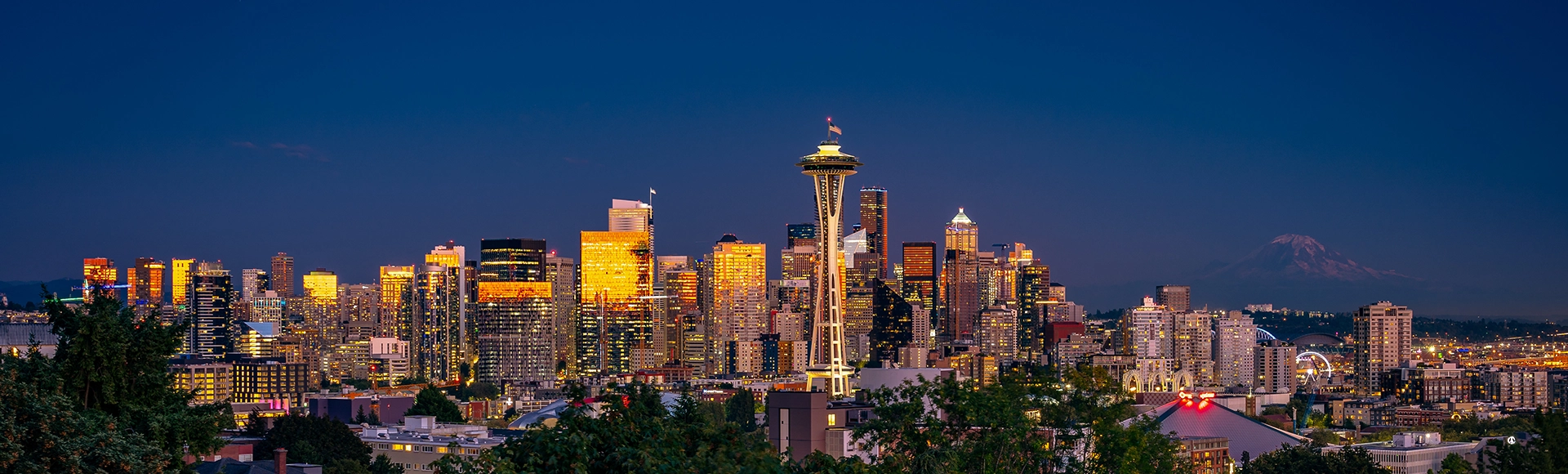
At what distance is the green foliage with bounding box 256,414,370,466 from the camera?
6794 centimetres

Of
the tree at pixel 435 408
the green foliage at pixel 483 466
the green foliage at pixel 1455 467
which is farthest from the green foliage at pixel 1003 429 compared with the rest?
the tree at pixel 435 408

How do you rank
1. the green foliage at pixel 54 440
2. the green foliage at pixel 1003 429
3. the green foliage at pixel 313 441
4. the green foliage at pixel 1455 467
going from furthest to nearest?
the green foliage at pixel 313 441, the green foliage at pixel 1455 467, the green foliage at pixel 1003 429, the green foliage at pixel 54 440

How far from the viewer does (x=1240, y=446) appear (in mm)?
96500

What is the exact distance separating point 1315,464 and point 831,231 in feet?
267

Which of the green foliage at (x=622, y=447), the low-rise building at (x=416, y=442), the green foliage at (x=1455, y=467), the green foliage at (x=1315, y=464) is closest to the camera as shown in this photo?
the green foliage at (x=622, y=447)

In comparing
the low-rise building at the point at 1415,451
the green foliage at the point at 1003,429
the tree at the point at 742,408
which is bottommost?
the low-rise building at the point at 1415,451

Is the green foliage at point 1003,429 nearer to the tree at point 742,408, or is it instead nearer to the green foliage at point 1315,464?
the green foliage at point 1315,464

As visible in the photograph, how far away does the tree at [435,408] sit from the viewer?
396 feet

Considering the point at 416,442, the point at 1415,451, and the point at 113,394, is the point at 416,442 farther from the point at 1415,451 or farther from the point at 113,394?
the point at 113,394

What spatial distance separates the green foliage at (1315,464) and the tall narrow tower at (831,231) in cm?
7395

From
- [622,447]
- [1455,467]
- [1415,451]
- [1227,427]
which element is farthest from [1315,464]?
[622,447]

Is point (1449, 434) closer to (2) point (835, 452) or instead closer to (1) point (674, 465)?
(2) point (835, 452)

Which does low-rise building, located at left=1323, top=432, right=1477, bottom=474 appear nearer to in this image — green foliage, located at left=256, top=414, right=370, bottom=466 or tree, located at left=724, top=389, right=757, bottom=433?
tree, located at left=724, top=389, right=757, bottom=433

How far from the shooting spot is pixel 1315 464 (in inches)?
2440
